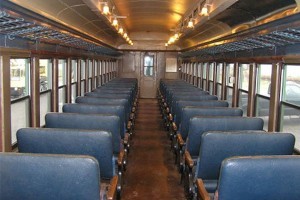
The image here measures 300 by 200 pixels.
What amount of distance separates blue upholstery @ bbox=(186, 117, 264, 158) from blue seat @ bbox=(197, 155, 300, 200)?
173 centimetres

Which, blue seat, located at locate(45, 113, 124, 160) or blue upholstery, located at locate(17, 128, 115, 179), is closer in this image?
blue upholstery, located at locate(17, 128, 115, 179)

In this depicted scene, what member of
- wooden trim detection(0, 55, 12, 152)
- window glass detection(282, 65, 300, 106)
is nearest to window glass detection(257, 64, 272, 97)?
window glass detection(282, 65, 300, 106)

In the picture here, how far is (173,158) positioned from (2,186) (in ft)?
14.5

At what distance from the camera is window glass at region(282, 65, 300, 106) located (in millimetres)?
4650

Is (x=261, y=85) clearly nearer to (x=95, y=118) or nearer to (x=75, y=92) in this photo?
(x=95, y=118)

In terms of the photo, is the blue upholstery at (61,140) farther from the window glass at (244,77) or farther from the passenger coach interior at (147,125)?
the window glass at (244,77)

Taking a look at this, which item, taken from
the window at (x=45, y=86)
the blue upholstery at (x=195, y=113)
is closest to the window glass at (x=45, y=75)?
the window at (x=45, y=86)

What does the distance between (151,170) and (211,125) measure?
6.46 feet

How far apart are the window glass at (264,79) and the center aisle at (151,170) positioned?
1941mm

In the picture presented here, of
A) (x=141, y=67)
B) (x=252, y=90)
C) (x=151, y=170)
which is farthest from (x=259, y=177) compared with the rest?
(x=141, y=67)

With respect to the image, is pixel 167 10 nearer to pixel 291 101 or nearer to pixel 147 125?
pixel 147 125

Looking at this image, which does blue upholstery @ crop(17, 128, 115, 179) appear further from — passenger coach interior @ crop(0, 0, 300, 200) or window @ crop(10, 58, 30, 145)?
window @ crop(10, 58, 30, 145)

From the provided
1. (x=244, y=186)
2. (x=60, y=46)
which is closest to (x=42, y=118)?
(x=60, y=46)

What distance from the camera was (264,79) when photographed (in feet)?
19.6
